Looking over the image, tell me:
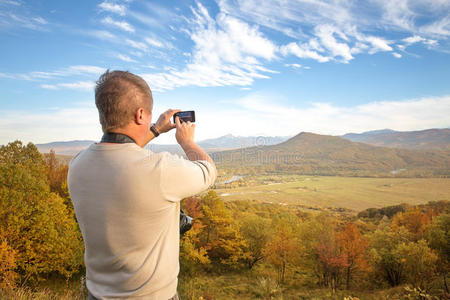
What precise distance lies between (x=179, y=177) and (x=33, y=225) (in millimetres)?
20646

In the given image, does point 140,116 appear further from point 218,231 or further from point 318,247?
point 318,247

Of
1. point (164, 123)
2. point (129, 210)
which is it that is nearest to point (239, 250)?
point (164, 123)

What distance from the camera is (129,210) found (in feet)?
3.84

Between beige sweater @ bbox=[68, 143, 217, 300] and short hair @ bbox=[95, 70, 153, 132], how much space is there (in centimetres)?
17

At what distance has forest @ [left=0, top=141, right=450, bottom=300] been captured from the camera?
1669cm

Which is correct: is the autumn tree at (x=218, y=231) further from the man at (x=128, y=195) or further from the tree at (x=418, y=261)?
the man at (x=128, y=195)

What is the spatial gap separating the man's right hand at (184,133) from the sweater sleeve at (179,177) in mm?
330

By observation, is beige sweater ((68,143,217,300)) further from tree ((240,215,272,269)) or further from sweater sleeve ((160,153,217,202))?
tree ((240,215,272,269))

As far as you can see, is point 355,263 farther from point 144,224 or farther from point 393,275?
point 144,224

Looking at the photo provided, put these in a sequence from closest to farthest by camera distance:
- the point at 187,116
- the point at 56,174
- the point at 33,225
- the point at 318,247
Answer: the point at 187,116
the point at 33,225
the point at 318,247
the point at 56,174

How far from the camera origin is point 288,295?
89.4 feet

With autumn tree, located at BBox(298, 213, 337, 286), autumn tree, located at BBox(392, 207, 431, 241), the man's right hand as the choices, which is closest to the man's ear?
the man's right hand

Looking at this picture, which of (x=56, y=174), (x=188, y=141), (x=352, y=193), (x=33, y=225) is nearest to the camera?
(x=188, y=141)

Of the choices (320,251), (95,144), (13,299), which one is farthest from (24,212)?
(320,251)
